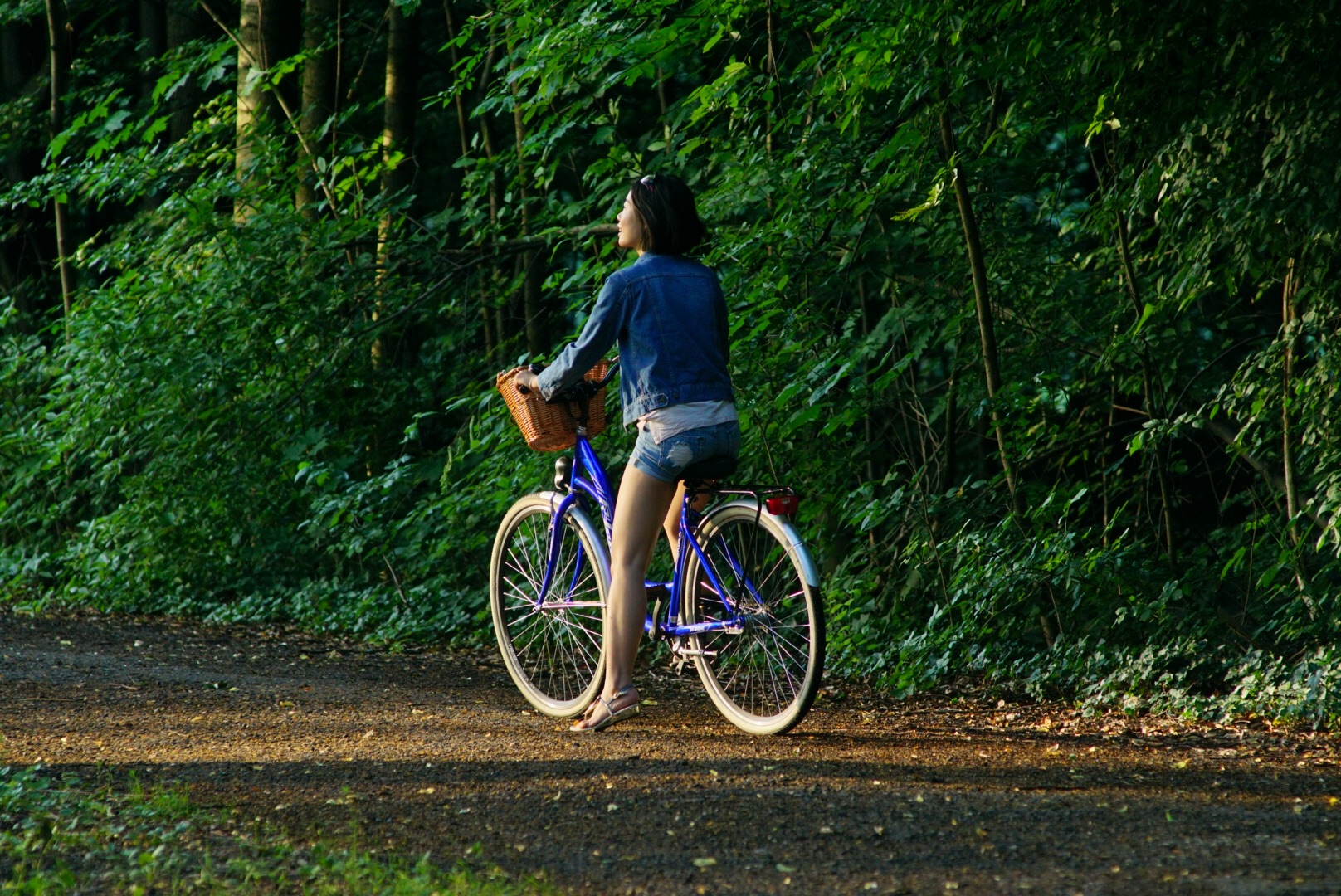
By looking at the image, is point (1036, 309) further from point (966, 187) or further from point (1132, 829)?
point (1132, 829)

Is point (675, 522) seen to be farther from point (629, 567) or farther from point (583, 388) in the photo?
point (583, 388)

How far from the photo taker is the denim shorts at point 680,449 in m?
5.22

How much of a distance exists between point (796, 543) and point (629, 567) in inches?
25.2

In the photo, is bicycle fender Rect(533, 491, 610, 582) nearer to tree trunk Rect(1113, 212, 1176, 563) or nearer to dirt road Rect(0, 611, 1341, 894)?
dirt road Rect(0, 611, 1341, 894)

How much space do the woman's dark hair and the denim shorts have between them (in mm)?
664

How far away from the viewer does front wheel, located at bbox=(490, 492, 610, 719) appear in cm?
597

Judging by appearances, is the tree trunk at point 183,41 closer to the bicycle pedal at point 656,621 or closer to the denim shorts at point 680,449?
the bicycle pedal at point 656,621

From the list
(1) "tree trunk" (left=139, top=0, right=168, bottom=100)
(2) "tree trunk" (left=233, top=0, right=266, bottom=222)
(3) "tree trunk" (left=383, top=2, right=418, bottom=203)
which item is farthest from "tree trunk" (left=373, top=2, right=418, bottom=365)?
(1) "tree trunk" (left=139, top=0, right=168, bottom=100)

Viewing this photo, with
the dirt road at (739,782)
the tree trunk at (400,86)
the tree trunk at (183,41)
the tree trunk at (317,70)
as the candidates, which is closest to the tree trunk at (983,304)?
the dirt road at (739,782)

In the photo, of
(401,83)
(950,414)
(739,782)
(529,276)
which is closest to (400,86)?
(401,83)

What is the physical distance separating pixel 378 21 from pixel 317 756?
8654 mm

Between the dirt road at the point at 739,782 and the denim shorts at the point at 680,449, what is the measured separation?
3.26 feet

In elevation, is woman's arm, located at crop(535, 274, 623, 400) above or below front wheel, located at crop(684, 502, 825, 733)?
above

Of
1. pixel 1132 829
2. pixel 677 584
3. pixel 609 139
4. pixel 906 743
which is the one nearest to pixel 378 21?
pixel 609 139
